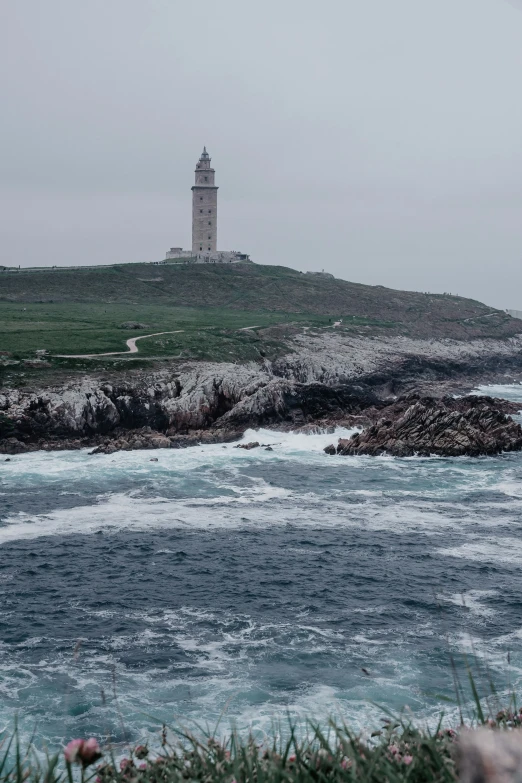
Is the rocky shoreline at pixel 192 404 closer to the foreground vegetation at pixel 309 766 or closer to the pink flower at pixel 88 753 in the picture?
the foreground vegetation at pixel 309 766

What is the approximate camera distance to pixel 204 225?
14125 cm

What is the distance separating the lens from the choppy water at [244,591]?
1816 cm

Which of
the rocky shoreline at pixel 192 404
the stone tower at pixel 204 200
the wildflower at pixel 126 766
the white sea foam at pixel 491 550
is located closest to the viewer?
the wildflower at pixel 126 766

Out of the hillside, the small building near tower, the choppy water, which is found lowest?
the choppy water

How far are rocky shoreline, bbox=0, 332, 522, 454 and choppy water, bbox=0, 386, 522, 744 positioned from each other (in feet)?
22.2

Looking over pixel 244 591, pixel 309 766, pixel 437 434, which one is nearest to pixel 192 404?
pixel 437 434

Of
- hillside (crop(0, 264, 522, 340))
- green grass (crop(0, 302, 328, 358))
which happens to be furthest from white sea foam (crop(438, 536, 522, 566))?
hillside (crop(0, 264, 522, 340))

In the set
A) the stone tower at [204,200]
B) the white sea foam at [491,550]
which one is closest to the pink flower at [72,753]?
the white sea foam at [491,550]

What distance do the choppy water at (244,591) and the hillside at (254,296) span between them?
66344 millimetres

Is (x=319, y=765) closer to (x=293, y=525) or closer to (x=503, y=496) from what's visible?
(x=293, y=525)

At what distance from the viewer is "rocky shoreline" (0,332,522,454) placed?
165ft

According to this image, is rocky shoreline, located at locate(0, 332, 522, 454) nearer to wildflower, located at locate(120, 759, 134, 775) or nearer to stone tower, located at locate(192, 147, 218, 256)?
wildflower, located at locate(120, 759, 134, 775)

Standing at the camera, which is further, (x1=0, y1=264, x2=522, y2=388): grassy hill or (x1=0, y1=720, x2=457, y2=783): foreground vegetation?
(x1=0, y1=264, x2=522, y2=388): grassy hill

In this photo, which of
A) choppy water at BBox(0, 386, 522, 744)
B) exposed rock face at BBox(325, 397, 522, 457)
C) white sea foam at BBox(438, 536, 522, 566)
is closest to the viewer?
choppy water at BBox(0, 386, 522, 744)
